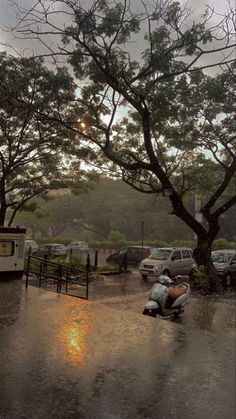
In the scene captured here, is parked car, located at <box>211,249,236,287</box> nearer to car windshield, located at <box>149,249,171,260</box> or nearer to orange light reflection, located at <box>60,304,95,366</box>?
car windshield, located at <box>149,249,171,260</box>

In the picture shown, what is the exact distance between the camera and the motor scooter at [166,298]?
10398mm

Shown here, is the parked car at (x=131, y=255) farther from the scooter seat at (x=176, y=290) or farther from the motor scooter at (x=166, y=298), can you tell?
the motor scooter at (x=166, y=298)

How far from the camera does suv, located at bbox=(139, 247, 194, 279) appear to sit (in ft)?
65.1

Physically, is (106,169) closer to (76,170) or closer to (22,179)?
(76,170)

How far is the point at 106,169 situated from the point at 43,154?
13.6 ft

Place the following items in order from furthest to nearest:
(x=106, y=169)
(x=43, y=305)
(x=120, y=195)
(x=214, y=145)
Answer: (x=120, y=195), (x=106, y=169), (x=214, y=145), (x=43, y=305)

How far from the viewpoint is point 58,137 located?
20031mm

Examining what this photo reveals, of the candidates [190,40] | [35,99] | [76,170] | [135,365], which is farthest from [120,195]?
[135,365]

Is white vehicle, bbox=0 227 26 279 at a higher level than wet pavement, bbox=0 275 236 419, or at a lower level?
higher

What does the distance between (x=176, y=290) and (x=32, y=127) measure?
12399 millimetres

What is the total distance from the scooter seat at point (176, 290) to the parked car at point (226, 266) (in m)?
8.53

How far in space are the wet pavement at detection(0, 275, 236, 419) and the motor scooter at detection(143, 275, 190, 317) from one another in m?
0.85

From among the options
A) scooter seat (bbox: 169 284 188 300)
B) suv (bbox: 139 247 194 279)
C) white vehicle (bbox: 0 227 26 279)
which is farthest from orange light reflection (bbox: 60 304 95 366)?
suv (bbox: 139 247 194 279)

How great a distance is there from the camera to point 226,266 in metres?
19.8
